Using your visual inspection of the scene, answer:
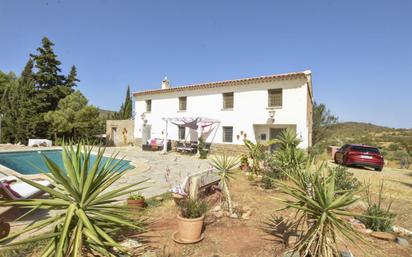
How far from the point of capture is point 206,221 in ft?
17.2

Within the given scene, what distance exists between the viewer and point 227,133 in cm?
1920

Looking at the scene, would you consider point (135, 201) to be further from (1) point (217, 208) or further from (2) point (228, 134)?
(2) point (228, 134)

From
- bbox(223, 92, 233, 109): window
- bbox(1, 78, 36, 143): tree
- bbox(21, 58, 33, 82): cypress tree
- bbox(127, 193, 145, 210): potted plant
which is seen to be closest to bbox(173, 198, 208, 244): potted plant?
bbox(127, 193, 145, 210): potted plant

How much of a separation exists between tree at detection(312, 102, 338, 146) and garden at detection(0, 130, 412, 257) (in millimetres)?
18310

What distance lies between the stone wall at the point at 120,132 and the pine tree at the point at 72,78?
6396mm

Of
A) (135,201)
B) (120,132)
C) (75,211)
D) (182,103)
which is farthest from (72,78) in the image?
(75,211)

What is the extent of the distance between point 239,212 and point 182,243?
1996 mm

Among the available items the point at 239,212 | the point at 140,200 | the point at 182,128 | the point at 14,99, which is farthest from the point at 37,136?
the point at 239,212

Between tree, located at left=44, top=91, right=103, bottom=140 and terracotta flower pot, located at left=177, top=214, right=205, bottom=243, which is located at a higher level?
tree, located at left=44, top=91, right=103, bottom=140

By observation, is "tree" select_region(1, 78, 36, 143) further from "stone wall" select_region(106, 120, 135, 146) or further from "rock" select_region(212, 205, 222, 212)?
"rock" select_region(212, 205, 222, 212)

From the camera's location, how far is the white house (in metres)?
15.9

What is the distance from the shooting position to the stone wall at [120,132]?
26.5 m

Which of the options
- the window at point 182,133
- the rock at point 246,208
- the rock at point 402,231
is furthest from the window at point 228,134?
the rock at point 402,231

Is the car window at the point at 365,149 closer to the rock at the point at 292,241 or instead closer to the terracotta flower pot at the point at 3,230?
the rock at the point at 292,241
